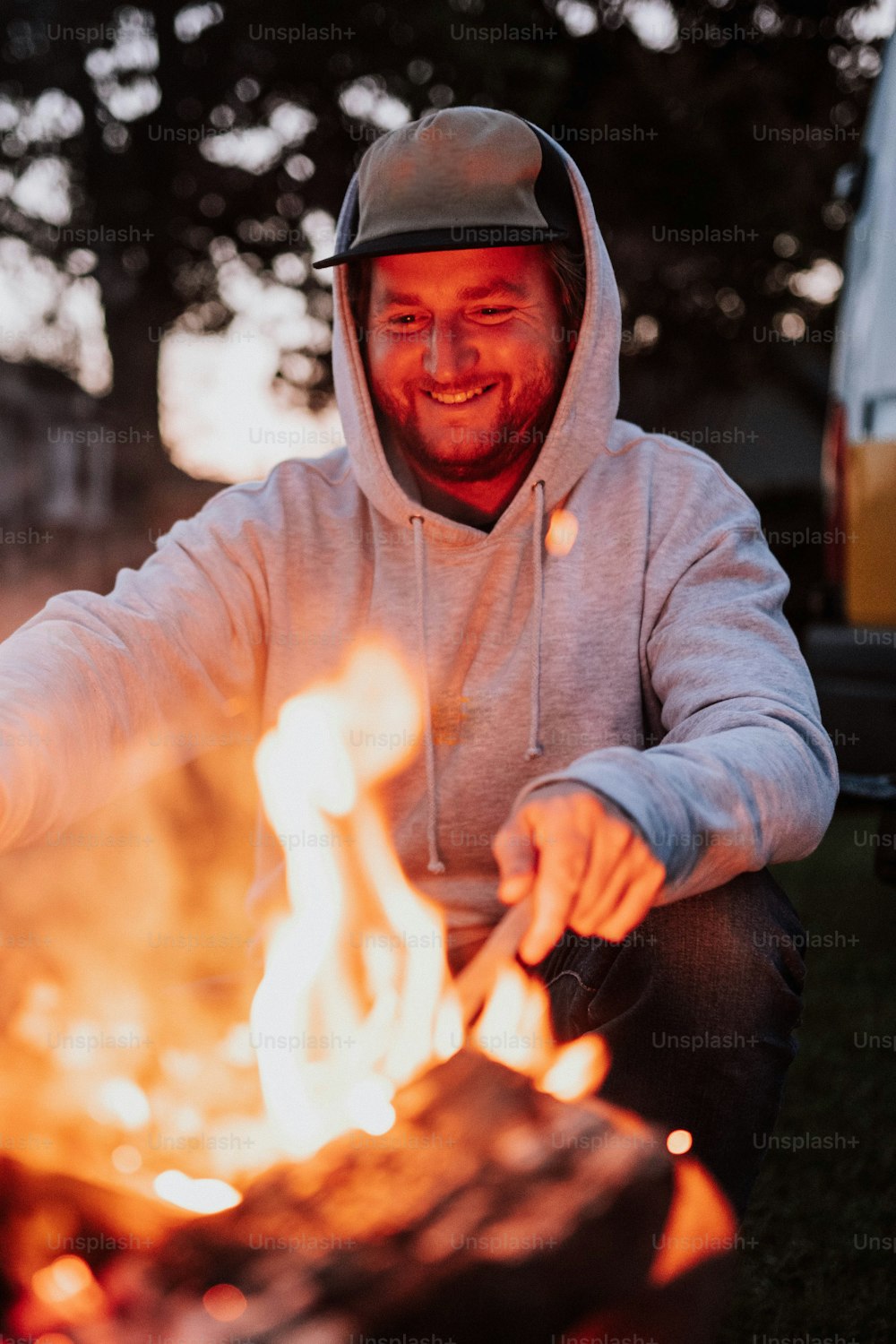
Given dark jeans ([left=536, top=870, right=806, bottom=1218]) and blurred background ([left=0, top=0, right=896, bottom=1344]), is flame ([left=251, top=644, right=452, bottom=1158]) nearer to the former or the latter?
dark jeans ([left=536, top=870, right=806, bottom=1218])

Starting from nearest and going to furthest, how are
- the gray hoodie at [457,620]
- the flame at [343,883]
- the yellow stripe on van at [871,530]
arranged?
the flame at [343,883], the gray hoodie at [457,620], the yellow stripe on van at [871,530]

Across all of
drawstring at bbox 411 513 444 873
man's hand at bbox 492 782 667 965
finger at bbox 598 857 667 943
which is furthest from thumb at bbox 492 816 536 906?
drawstring at bbox 411 513 444 873

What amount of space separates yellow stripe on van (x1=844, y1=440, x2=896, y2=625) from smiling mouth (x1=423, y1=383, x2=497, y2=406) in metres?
1.84

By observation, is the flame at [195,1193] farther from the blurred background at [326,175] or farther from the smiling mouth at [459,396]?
the blurred background at [326,175]

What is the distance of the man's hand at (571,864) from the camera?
59.7 inches

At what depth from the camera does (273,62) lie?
14.6 m

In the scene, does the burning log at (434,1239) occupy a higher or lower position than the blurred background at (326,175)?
lower

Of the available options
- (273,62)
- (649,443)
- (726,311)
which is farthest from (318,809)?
(726,311)

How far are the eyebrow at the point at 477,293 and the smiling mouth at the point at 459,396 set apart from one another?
17 cm

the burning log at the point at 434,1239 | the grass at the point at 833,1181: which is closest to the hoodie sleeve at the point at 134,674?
the burning log at the point at 434,1239

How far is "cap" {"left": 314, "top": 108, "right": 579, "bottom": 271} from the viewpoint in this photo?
2.48 metres

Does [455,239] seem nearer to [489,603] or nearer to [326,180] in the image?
[489,603]

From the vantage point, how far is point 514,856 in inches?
60.6

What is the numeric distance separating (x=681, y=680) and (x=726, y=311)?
55.1 ft
